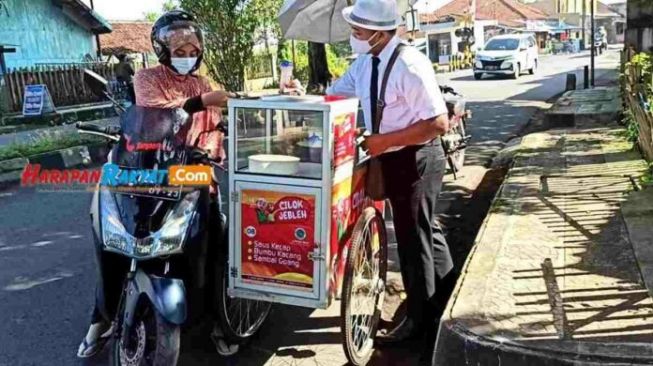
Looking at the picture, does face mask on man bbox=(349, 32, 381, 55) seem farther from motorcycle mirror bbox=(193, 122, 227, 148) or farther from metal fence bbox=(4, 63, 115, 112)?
metal fence bbox=(4, 63, 115, 112)

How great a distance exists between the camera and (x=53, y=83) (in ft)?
52.3

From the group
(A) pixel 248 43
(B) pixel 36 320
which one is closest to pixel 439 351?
(B) pixel 36 320

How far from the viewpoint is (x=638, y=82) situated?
696cm

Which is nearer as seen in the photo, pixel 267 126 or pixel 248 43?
pixel 267 126

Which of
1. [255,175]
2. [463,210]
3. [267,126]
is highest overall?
[267,126]

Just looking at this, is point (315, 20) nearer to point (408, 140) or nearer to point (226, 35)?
point (226, 35)

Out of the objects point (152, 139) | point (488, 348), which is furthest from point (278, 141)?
point (488, 348)

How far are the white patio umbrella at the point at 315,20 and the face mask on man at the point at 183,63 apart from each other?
5515 millimetres

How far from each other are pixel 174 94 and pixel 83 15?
18.2m

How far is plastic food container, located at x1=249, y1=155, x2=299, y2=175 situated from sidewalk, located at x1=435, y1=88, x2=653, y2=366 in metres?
0.99

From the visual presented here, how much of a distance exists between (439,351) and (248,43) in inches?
466

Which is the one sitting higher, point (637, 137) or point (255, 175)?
point (255, 175)

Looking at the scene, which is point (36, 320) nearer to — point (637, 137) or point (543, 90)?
point (637, 137)

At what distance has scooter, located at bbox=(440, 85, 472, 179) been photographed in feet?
21.7
